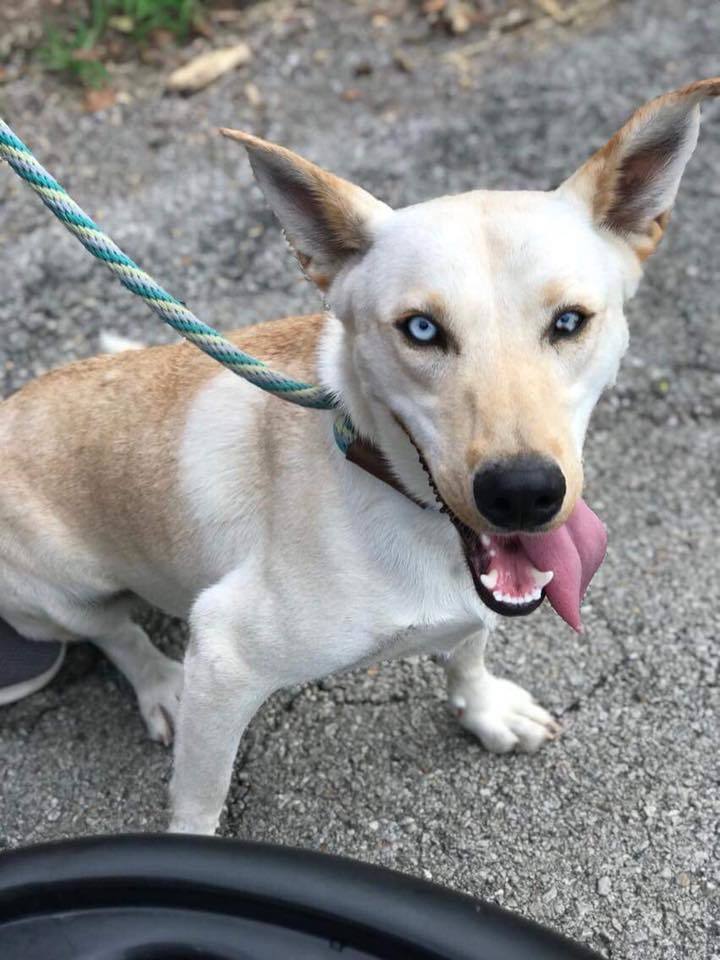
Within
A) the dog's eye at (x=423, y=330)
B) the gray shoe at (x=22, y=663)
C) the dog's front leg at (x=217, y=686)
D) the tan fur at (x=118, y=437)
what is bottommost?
the gray shoe at (x=22, y=663)

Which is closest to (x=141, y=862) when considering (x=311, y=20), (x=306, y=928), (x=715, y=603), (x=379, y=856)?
(x=306, y=928)

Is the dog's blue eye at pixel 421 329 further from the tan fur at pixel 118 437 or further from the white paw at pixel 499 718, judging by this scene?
the white paw at pixel 499 718

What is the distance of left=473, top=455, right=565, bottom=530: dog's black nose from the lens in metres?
1.82

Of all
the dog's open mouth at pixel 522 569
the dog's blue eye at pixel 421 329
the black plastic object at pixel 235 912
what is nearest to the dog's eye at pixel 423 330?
the dog's blue eye at pixel 421 329

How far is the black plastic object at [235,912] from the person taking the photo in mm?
1921

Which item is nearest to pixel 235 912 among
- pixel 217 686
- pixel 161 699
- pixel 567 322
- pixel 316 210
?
pixel 217 686

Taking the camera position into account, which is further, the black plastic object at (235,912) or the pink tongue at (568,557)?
the pink tongue at (568,557)

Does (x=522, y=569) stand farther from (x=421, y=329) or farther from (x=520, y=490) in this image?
(x=421, y=329)

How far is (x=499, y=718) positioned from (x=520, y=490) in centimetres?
133

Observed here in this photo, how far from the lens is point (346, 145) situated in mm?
4871

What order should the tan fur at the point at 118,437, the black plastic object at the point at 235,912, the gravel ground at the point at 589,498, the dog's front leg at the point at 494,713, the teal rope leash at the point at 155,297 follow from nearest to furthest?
1. the black plastic object at the point at 235,912
2. the teal rope leash at the point at 155,297
3. the tan fur at the point at 118,437
4. the gravel ground at the point at 589,498
5. the dog's front leg at the point at 494,713

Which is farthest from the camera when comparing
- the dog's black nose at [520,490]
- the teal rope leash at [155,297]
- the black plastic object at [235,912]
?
the teal rope leash at [155,297]

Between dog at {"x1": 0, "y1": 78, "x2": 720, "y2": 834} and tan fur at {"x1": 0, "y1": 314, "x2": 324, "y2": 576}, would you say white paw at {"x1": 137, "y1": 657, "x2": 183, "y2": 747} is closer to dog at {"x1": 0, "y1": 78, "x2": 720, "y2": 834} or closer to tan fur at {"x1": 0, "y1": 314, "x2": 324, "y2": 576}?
dog at {"x1": 0, "y1": 78, "x2": 720, "y2": 834}

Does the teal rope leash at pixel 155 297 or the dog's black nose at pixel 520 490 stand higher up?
the teal rope leash at pixel 155 297
